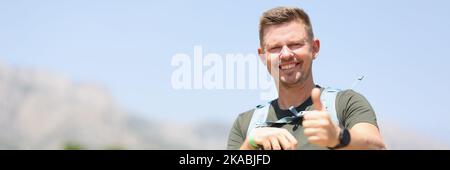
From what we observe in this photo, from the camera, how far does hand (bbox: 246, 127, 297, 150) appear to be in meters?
4.23

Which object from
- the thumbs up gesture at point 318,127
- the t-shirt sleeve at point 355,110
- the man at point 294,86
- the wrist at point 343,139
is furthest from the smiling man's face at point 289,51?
the thumbs up gesture at point 318,127

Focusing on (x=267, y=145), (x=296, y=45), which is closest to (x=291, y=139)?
(x=267, y=145)

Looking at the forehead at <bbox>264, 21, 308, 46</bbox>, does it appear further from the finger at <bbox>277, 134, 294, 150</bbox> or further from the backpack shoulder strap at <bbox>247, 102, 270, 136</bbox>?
the finger at <bbox>277, 134, 294, 150</bbox>

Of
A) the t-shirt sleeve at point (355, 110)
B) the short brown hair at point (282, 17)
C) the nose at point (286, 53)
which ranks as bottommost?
the t-shirt sleeve at point (355, 110)

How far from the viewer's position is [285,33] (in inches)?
212

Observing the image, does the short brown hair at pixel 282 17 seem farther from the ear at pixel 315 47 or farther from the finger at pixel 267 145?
the finger at pixel 267 145

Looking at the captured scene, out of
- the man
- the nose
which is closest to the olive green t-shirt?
the man

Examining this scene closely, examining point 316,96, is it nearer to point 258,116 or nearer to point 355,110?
point 355,110

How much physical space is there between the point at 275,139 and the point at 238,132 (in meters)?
1.38

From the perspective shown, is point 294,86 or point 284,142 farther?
point 294,86

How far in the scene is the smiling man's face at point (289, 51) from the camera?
5340 mm

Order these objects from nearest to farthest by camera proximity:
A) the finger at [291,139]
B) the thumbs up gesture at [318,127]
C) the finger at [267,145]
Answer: the thumbs up gesture at [318,127]
the finger at [291,139]
the finger at [267,145]
